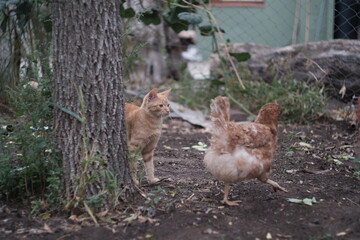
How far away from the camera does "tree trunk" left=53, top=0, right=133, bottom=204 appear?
2.97 m

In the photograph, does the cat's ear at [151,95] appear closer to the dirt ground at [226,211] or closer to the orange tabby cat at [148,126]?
the orange tabby cat at [148,126]

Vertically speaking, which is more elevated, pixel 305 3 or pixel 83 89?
pixel 305 3

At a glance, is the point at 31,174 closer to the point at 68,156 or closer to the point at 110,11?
the point at 68,156

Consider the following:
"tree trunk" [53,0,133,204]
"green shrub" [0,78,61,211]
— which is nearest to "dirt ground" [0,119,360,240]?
"green shrub" [0,78,61,211]

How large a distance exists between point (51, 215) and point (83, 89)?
908 millimetres

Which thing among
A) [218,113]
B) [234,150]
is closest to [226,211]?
[234,150]

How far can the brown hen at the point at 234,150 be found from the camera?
3.24m

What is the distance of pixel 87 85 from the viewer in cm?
301

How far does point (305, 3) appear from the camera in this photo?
8.31 m

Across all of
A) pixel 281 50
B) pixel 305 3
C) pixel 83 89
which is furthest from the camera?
pixel 305 3

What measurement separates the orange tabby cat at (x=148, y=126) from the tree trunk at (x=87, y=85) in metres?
0.80

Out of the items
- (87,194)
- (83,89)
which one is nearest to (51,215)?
(87,194)

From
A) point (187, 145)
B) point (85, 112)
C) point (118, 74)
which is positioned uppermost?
point (118, 74)

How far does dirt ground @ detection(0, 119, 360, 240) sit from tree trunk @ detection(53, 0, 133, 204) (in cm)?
31
